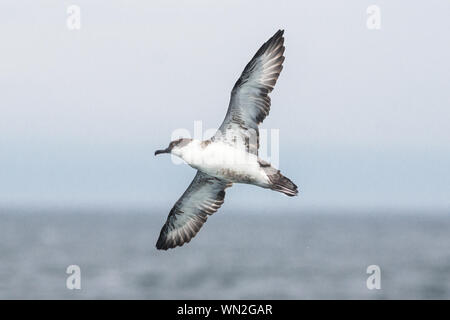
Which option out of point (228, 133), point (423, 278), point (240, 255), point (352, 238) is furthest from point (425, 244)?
point (228, 133)

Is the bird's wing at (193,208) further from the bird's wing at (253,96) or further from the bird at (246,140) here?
the bird's wing at (253,96)

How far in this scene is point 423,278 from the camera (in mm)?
58938

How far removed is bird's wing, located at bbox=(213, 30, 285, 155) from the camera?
43.1ft

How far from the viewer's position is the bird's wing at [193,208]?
14.7 meters

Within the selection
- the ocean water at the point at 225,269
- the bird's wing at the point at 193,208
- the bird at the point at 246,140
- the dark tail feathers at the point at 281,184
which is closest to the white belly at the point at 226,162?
the bird at the point at 246,140

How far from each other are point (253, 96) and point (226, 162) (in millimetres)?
A: 1288

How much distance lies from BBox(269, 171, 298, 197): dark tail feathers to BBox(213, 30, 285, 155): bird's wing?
2.20 ft

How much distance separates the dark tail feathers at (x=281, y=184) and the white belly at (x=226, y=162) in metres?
0.13

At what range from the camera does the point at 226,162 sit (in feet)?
42.8

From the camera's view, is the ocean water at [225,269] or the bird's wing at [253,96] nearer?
the bird's wing at [253,96]

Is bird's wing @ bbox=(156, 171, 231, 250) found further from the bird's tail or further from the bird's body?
the bird's tail

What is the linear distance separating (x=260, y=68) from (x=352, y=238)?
9877 cm

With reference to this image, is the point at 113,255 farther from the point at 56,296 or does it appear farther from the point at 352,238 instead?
the point at 352,238

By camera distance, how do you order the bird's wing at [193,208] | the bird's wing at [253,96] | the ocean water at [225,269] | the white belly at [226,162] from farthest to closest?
the ocean water at [225,269] < the bird's wing at [193,208] < the bird's wing at [253,96] < the white belly at [226,162]
